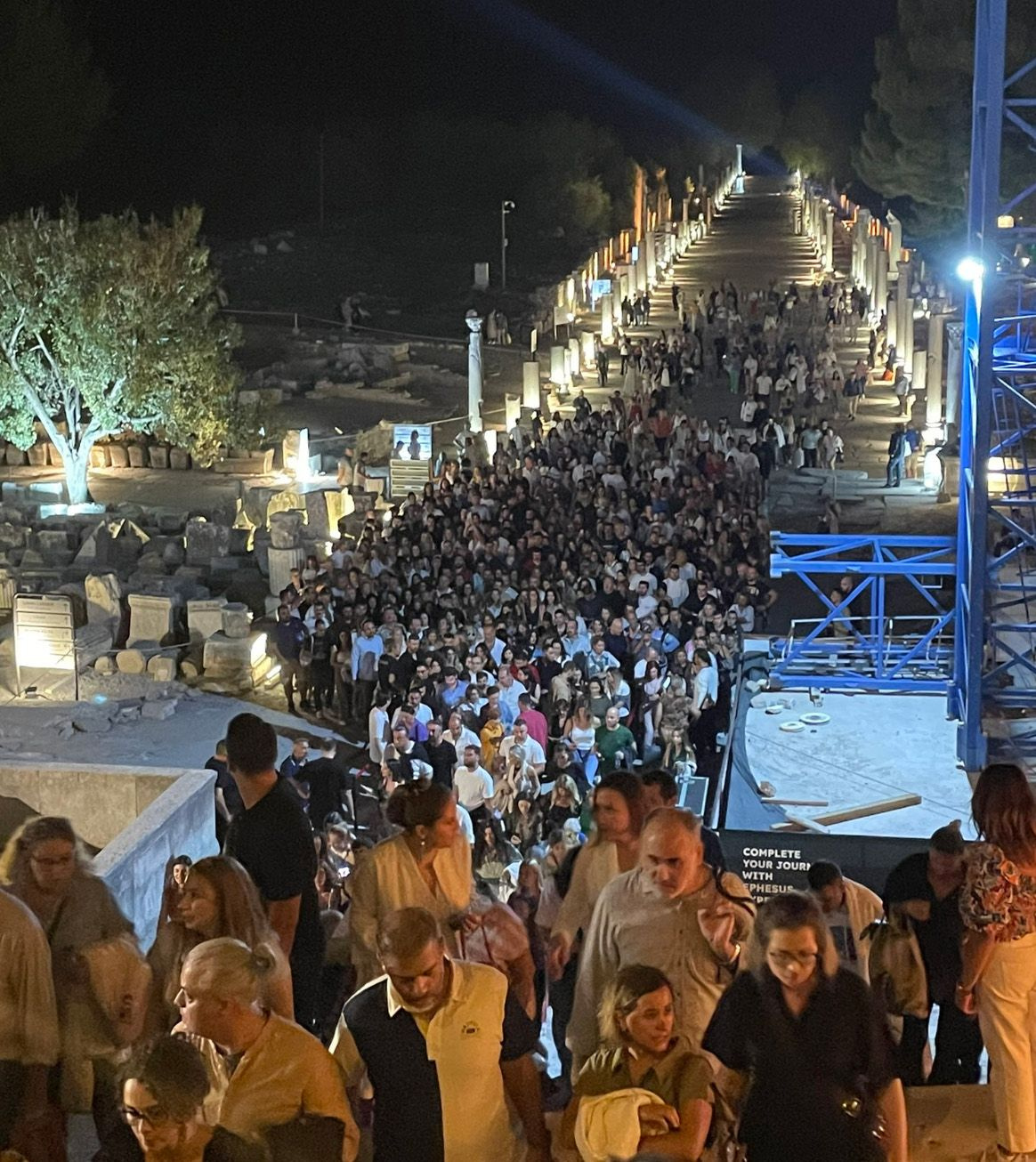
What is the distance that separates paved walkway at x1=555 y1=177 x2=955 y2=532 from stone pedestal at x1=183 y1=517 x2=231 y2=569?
687 cm

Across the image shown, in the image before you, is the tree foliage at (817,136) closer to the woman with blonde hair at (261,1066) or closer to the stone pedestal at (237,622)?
the stone pedestal at (237,622)

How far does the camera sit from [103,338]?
27.1 meters

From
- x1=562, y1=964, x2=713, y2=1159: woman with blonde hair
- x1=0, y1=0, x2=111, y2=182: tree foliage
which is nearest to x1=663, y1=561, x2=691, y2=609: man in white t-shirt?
x1=562, y1=964, x2=713, y2=1159: woman with blonde hair

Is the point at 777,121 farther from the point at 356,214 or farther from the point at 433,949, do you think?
the point at 433,949

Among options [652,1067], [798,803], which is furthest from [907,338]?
[652,1067]

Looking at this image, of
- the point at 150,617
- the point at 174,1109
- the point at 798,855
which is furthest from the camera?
the point at 150,617

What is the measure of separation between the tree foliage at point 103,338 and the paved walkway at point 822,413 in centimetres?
693

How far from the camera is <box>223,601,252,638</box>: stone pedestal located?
56.3ft

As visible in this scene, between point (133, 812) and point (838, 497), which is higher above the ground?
point (838, 497)

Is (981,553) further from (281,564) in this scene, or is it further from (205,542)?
(205,542)

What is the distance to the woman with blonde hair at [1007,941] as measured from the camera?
14.9 ft

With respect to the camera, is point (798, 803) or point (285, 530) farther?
point (285, 530)

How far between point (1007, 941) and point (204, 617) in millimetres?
13619

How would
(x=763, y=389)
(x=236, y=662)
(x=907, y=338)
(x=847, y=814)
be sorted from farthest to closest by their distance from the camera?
(x=907, y=338) → (x=763, y=389) → (x=236, y=662) → (x=847, y=814)
